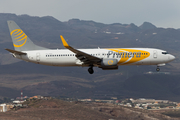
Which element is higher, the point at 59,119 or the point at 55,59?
the point at 55,59

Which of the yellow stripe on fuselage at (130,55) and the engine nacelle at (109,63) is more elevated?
the yellow stripe on fuselage at (130,55)

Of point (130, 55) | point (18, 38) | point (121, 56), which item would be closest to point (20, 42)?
point (18, 38)

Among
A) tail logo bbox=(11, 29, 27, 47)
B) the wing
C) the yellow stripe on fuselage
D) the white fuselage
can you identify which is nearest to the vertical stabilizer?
tail logo bbox=(11, 29, 27, 47)

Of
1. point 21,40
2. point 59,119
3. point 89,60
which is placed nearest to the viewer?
point 89,60

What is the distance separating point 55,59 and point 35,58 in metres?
4.82

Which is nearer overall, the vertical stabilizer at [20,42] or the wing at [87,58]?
the wing at [87,58]

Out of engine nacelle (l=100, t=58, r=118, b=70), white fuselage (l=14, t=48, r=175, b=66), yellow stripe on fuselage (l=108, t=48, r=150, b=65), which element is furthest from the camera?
white fuselage (l=14, t=48, r=175, b=66)

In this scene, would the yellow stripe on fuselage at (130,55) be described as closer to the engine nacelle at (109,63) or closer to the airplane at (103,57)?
the airplane at (103,57)

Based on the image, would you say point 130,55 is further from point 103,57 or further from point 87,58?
point 87,58

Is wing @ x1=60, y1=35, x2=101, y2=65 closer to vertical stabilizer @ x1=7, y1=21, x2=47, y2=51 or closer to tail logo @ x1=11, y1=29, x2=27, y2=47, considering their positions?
vertical stabilizer @ x1=7, y1=21, x2=47, y2=51

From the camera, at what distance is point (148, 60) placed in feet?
227

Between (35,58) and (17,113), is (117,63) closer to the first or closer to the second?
(35,58)

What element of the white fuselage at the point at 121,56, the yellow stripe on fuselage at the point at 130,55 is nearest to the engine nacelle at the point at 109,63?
the white fuselage at the point at 121,56

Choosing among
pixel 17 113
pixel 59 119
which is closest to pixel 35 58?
pixel 59 119
